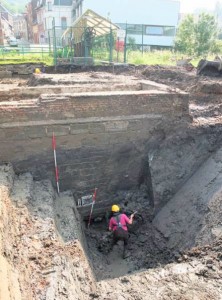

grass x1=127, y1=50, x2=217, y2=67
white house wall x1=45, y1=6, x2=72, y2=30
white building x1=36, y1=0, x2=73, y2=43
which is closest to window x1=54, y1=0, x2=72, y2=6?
white building x1=36, y1=0, x2=73, y2=43

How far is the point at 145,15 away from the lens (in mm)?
38312

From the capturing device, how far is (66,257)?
4699 mm

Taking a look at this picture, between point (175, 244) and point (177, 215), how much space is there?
2.30ft

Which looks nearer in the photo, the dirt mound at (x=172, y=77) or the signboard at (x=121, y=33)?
the dirt mound at (x=172, y=77)

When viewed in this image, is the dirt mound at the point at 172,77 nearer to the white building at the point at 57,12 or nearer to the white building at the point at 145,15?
the white building at the point at 145,15

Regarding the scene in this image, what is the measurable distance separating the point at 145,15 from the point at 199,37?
43.2ft

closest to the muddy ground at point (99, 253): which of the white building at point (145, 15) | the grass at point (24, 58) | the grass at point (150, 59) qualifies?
the grass at point (150, 59)

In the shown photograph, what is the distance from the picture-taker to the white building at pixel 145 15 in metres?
36.5

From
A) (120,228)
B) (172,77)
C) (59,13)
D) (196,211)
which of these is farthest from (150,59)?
(59,13)

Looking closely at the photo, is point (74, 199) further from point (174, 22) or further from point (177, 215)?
point (174, 22)

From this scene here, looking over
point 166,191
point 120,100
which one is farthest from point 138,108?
point 166,191

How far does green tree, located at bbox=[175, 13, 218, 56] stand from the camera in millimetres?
26984

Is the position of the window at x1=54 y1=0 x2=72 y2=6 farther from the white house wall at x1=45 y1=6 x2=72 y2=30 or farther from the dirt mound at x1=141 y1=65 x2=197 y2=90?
the dirt mound at x1=141 y1=65 x2=197 y2=90

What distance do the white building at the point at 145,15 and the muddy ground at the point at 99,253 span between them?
31.8 meters
